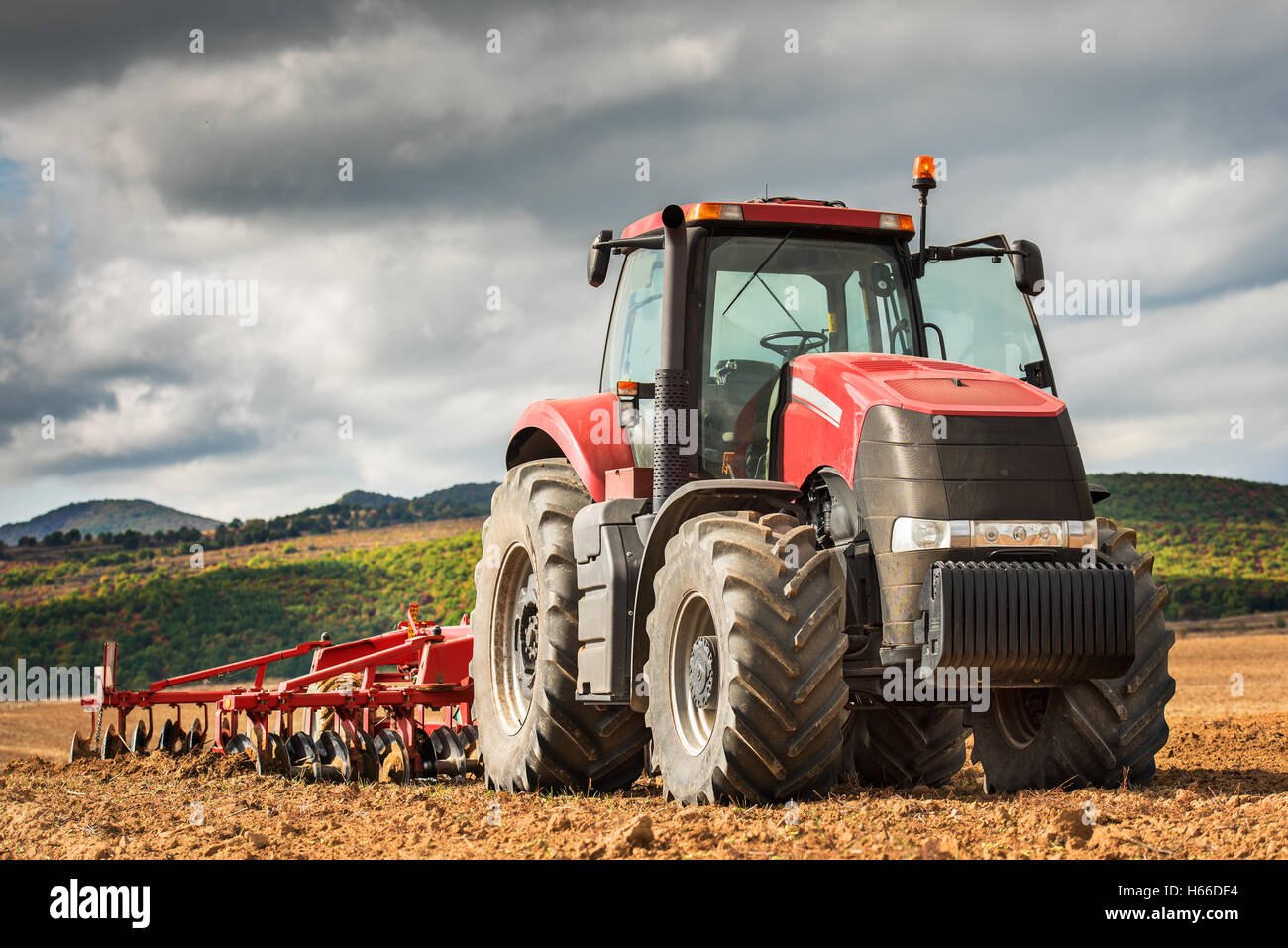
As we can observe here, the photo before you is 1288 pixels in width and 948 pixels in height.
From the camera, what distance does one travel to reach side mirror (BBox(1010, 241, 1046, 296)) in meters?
7.85

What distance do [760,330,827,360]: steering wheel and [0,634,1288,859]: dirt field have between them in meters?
2.36

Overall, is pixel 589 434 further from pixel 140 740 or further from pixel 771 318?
pixel 140 740

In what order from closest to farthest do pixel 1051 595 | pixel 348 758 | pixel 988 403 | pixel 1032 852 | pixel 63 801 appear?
Result: pixel 1032 852 < pixel 1051 595 < pixel 988 403 < pixel 63 801 < pixel 348 758

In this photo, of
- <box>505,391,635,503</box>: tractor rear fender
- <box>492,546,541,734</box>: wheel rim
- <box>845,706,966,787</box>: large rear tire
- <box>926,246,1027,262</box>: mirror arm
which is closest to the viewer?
<box>926,246,1027,262</box>: mirror arm

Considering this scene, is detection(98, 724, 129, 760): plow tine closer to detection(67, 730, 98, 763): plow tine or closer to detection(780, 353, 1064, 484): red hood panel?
detection(67, 730, 98, 763): plow tine

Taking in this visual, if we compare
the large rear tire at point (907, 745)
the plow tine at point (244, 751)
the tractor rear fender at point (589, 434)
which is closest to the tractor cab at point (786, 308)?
the tractor rear fender at point (589, 434)

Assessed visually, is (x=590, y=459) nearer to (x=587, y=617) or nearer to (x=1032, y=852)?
(x=587, y=617)

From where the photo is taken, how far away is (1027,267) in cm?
785

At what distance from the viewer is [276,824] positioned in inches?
291

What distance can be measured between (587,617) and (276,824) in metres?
1.95

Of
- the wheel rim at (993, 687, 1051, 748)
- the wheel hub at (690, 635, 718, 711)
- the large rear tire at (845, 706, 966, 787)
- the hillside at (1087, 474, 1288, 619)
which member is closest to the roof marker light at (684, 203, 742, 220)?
the wheel hub at (690, 635, 718, 711)

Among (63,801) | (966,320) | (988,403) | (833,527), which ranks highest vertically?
(966,320)
